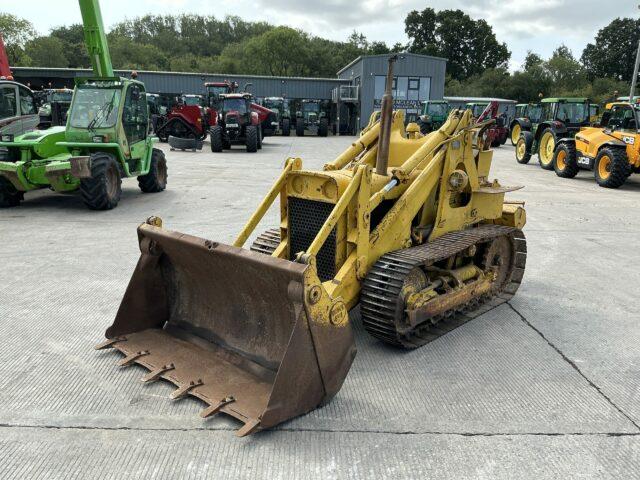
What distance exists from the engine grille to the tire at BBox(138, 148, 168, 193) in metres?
7.48

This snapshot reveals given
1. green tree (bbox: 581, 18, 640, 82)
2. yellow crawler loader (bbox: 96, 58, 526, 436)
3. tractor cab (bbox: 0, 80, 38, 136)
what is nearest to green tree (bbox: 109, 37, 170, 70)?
green tree (bbox: 581, 18, 640, 82)

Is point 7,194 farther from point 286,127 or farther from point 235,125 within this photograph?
point 286,127

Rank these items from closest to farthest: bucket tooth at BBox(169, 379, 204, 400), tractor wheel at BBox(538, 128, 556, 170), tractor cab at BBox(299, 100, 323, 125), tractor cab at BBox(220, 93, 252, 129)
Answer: bucket tooth at BBox(169, 379, 204, 400) → tractor wheel at BBox(538, 128, 556, 170) → tractor cab at BBox(220, 93, 252, 129) → tractor cab at BBox(299, 100, 323, 125)

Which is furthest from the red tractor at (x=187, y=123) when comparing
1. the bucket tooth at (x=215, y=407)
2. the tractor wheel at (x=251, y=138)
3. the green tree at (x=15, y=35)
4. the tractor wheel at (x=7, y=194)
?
the green tree at (x=15, y=35)

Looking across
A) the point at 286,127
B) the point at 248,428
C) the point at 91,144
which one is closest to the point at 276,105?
the point at 286,127

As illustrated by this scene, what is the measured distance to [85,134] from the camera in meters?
9.48

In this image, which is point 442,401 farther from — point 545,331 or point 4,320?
point 4,320

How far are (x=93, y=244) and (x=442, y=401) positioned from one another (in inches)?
212

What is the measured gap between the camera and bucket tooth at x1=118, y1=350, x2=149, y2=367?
12.2 ft

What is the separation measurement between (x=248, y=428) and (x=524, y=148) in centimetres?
1812

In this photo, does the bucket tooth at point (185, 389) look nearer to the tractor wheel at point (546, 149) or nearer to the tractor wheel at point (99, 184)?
the tractor wheel at point (99, 184)

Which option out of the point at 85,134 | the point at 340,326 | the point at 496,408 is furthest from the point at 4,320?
the point at 85,134

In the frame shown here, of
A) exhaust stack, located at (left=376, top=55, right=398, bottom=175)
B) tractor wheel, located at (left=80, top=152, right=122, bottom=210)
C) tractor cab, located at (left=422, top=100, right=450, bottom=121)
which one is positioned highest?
exhaust stack, located at (left=376, top=55, right=398, bottom=175)

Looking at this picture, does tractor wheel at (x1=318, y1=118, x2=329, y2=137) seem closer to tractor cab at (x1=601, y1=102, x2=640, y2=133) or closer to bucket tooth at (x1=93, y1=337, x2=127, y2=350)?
tractor cab at (x1=601, y1=102, x2=640, y2=133)
